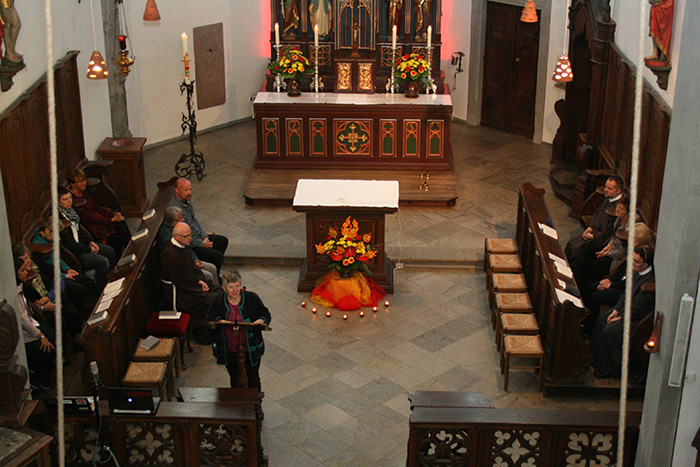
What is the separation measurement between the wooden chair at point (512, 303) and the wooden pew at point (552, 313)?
5.4 inches

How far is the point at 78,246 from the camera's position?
30.0ft

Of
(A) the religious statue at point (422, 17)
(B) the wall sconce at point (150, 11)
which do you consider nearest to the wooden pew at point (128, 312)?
(B) the wall sconce at point (150, 11)

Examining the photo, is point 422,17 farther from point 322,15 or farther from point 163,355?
point 163,355

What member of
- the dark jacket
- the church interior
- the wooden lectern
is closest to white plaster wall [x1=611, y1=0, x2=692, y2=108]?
the church interior

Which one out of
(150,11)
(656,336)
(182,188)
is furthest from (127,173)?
(656,336)

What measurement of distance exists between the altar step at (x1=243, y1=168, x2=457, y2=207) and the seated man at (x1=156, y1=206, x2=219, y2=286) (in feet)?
9.19

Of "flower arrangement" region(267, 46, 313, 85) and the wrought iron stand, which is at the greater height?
"flower arrangement" region(267, 46, 313, 85)

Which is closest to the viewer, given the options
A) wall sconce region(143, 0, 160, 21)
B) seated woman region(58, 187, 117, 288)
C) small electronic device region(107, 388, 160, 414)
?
small electronic device region(107, 388, 160, 414)

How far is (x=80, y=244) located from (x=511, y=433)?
512 centimetres

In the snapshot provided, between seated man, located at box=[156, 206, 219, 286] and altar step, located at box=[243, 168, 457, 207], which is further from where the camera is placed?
altar step, located at box=[243, 168, 457, 207]

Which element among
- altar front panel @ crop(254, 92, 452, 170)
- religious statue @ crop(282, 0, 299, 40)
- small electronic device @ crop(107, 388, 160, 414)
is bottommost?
small electronic device @ crop(107, 388, 160, 414)

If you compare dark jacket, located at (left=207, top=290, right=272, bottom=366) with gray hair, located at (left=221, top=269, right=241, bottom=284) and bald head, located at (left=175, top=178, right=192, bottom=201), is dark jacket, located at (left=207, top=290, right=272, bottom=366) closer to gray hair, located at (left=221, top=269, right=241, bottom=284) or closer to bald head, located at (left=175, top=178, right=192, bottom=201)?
gray hair, located at (left=221, top=269, right=241, bottom=284)

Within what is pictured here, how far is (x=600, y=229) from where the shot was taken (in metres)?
9.69

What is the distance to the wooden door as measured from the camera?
14.6 metres
